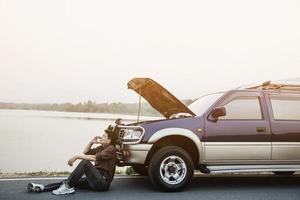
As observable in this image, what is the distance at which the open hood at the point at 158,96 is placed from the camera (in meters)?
9.08

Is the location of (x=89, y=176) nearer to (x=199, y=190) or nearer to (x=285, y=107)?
(x=199, y=190)

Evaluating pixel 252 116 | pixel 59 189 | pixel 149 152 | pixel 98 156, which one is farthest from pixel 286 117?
pixel 59 189

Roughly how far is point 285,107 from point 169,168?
257 centimetres

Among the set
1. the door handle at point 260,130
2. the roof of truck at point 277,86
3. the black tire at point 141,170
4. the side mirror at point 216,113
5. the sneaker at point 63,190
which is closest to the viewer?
the sneaker at point 63,190

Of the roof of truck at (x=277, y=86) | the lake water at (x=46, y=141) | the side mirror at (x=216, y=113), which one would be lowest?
the lake water at (x=46, y=141)

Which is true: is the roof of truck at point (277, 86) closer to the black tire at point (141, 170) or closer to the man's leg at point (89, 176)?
the black tire at point (141, 170)

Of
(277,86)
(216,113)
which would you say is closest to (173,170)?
(216,113)

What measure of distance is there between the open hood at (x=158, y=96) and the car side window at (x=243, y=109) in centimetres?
69

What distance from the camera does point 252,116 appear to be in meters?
8.91

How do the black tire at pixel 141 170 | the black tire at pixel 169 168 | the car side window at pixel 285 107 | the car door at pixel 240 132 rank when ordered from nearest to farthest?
the black tire at pixel 169 168 → the car door at pixel 240 132 → the car side window at pixel 285 107 → the black tire at pixel 141 170

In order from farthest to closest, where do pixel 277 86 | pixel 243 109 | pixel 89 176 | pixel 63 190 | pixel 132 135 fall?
pixel 277 86 → pixel 243 109 → pixel 132 135 → pixel 89 176 → pixel 63 190

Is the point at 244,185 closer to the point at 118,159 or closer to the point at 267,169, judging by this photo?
the point at 267,169

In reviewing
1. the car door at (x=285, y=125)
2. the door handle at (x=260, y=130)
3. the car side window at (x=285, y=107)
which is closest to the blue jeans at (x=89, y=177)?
the door handle at (x=260, y=130)

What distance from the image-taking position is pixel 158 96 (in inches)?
367
